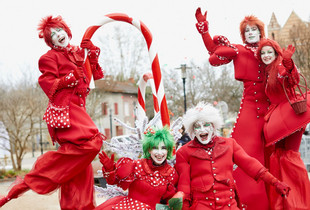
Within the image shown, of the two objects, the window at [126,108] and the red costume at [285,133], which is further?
the window at [126,108]

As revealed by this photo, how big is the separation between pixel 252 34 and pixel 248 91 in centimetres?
62

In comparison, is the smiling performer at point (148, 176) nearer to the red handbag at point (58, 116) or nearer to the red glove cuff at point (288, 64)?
the red handbag at point (58, 116)

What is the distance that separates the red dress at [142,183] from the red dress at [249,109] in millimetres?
945

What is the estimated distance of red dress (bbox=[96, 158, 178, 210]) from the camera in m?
3.77

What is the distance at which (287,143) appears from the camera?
4305 mm

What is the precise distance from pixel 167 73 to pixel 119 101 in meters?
12.6

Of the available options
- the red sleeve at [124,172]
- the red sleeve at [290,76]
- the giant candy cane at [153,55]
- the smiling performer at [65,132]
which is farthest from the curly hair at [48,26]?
the red sleeve at [290,76]

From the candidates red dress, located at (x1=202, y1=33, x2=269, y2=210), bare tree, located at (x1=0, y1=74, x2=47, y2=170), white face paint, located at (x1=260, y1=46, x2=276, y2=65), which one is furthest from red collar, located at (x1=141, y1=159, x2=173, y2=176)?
bare tree, located at (x1=0, y1=74, x2=47, y2=170)

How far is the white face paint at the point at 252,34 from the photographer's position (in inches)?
181

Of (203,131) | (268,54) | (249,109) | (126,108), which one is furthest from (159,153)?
(126,108)

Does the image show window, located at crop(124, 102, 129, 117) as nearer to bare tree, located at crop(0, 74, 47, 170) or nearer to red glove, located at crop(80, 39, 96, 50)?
bare tree, located at crop(0, 74, 47, 170)

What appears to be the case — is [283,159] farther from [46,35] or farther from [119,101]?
[119,101]

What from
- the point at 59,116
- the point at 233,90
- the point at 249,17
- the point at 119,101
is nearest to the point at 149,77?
the point at 249,17

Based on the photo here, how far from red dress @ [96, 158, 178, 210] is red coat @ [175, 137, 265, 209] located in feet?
0.40
